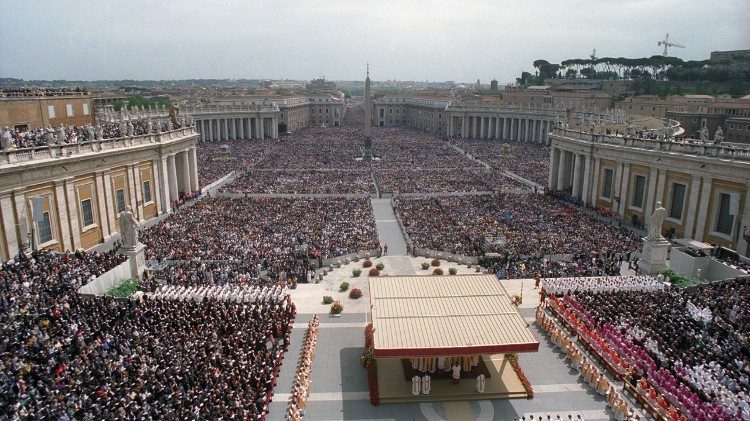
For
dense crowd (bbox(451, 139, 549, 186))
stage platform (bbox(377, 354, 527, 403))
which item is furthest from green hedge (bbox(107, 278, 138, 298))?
dense crowd (bbox(451, 139, 549, 186))

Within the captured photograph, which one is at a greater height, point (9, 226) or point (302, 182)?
point (9, 226)

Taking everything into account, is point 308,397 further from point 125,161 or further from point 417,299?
point 125,161

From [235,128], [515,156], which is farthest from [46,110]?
[515,156]

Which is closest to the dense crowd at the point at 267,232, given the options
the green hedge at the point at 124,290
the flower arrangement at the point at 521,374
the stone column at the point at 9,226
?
the green hedge at the point at 124,290

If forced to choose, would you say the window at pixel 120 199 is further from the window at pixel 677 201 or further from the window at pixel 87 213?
the window at pixel 677 201

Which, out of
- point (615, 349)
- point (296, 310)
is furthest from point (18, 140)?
point (615, 349)

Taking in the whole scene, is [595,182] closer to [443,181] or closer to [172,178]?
[443,181]
